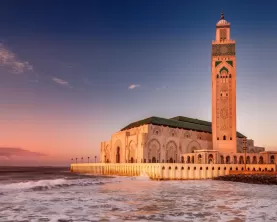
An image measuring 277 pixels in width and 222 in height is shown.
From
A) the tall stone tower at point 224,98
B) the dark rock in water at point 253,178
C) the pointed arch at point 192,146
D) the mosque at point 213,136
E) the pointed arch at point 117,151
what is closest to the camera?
the dark rock in water at point 253,178

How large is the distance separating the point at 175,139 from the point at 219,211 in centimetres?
6178

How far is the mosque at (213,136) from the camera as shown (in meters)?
73.7

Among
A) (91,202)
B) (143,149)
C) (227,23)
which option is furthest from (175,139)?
(91,202)

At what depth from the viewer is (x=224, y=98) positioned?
76125 millimetres

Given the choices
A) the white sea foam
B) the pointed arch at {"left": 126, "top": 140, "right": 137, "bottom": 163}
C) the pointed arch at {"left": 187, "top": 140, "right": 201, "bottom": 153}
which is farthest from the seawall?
the white sea foam

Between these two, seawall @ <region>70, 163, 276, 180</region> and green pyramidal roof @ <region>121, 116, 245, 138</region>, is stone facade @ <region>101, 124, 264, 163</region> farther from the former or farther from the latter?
seawall @ <region>70, 163, 276, 180</region>

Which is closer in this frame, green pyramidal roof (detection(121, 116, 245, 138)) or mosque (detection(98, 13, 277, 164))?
mosque (detection(98, 13, 277, 164))

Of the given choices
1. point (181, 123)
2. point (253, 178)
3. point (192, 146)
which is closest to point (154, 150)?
point (192, 146)

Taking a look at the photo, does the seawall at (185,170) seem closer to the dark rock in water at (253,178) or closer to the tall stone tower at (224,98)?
the dark rock in water at (253,178)

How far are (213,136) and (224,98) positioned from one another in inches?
362

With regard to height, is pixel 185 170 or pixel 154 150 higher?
pixel 154 150

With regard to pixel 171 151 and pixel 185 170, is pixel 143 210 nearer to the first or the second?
pixel 185 170

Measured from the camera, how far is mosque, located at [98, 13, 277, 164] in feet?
242

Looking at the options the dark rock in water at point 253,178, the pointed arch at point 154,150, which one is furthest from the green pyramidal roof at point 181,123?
the dark rock in water at point 253,178
